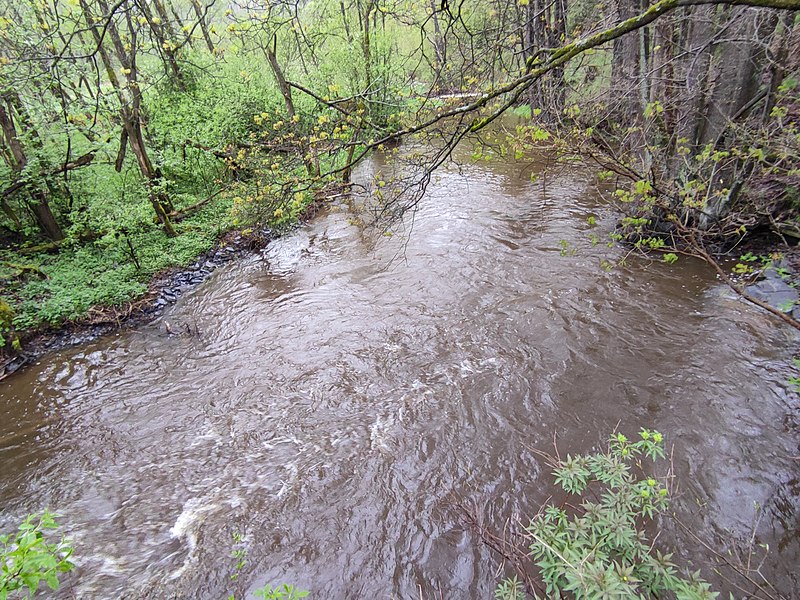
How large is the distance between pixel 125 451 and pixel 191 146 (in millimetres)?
8618

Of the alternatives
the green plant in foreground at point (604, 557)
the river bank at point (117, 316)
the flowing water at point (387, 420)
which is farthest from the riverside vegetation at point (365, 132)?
the flowing water at point (387, 420)

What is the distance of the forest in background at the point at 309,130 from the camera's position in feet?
12.8

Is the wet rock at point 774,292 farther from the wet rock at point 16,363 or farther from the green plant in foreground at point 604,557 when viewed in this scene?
the wet rock at point 16,363

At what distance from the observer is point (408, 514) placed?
3.84 meters

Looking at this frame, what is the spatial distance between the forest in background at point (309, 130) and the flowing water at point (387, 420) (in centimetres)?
157

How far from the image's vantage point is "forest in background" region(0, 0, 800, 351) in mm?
3914

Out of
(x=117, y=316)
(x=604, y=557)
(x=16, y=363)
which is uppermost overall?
(x=604, y=557)

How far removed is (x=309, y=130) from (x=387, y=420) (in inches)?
154

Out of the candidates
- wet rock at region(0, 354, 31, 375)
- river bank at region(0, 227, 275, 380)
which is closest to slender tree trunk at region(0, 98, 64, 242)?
river bank at region(0, 227, 275, 380)

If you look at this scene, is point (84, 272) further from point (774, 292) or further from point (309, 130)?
point (774, 292)

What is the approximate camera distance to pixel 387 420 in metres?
4.88

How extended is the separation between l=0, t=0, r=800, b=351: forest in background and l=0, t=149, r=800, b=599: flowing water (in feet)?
5.14

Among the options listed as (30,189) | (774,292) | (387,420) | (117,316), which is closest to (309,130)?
(387,420)

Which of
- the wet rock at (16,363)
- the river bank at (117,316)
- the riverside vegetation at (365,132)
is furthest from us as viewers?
the river bank at (117,316)
